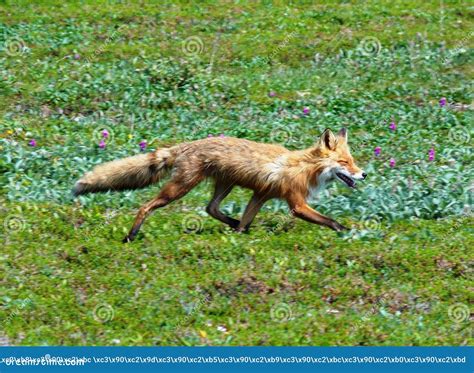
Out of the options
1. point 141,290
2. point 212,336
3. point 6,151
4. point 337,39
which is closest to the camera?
point 212,336

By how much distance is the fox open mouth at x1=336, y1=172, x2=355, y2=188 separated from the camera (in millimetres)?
11074

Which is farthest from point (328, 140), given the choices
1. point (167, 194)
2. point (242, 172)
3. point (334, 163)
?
point (167, 194)

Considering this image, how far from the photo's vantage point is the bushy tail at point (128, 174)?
10.9 meters

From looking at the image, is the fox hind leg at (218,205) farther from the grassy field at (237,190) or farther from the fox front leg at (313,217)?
Answer: the fox front leg at (313,217)

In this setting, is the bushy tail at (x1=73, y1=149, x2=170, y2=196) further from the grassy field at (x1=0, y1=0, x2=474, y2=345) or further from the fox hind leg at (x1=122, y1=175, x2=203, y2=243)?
the grassy field at (x1=0, y1=0, x2=474, y2=345)

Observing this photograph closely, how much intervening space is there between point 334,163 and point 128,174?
91.3 inches

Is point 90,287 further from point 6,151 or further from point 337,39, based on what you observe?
point 337,39

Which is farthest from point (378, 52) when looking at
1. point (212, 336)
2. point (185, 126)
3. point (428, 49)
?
point (212, 336)

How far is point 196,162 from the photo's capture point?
10789 mm

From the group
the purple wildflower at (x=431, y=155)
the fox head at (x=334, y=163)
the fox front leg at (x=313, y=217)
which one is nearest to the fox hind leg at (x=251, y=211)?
the fox front leg at (x=313, y=217)

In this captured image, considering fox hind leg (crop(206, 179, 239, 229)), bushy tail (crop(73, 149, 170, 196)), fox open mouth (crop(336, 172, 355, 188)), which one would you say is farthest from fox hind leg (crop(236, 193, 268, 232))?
bushy tail (crop(73, 149, 170, 196))

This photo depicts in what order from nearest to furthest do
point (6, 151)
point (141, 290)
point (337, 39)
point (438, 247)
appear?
point (141, 290)
point (438, 247)
point (6, 151)
point (337, 39)

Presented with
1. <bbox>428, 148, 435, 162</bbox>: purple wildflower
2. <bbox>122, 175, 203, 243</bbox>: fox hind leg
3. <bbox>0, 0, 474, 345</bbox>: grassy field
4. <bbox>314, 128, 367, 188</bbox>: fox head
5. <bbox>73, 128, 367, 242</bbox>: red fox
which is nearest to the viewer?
<bbox>0, 0, 474, 345</bbox>: grassy field

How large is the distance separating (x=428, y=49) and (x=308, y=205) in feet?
30.9
